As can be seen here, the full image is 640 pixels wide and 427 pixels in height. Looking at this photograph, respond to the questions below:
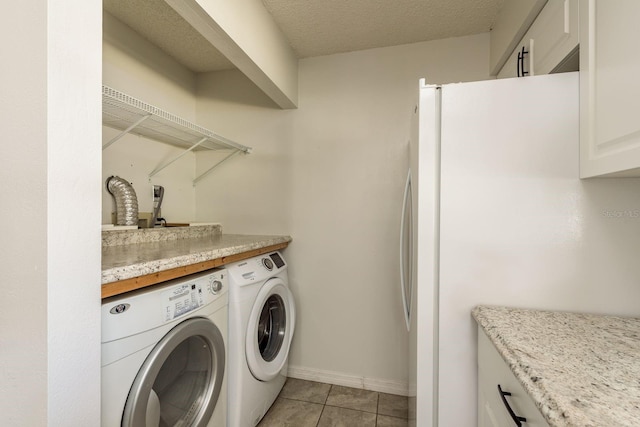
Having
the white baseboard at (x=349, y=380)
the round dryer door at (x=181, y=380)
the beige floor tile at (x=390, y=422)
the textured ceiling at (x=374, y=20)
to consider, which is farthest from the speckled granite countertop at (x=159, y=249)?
the textured ceiling at (x=374, y=20)

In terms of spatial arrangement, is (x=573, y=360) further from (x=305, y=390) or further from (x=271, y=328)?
(x=305, y=390)

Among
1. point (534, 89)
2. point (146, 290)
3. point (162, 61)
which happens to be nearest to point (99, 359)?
point (146, 290)

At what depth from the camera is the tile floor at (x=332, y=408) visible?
1.65m

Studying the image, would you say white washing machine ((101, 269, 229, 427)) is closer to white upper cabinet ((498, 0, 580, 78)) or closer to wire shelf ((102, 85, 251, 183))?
wire shelf ((102, 85, 251, 183))

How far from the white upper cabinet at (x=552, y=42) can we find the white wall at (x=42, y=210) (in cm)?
154

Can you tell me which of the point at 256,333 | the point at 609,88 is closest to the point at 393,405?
the point at 256,333

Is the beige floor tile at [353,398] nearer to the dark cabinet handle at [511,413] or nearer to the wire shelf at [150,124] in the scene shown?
the dark cabinet handle at [511,413]

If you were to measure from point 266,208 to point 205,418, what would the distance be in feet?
4.58

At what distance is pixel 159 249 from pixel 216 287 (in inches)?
14.2

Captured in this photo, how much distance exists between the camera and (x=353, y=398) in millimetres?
1881

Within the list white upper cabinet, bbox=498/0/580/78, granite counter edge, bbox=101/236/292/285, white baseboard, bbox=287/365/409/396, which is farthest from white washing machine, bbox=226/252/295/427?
white upper cabinet, bbox=498/0/580/78

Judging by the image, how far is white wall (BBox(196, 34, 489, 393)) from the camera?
6.40 ft

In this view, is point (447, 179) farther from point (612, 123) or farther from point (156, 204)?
point (156, 204)

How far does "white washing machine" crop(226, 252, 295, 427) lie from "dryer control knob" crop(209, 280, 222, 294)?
9 cm
